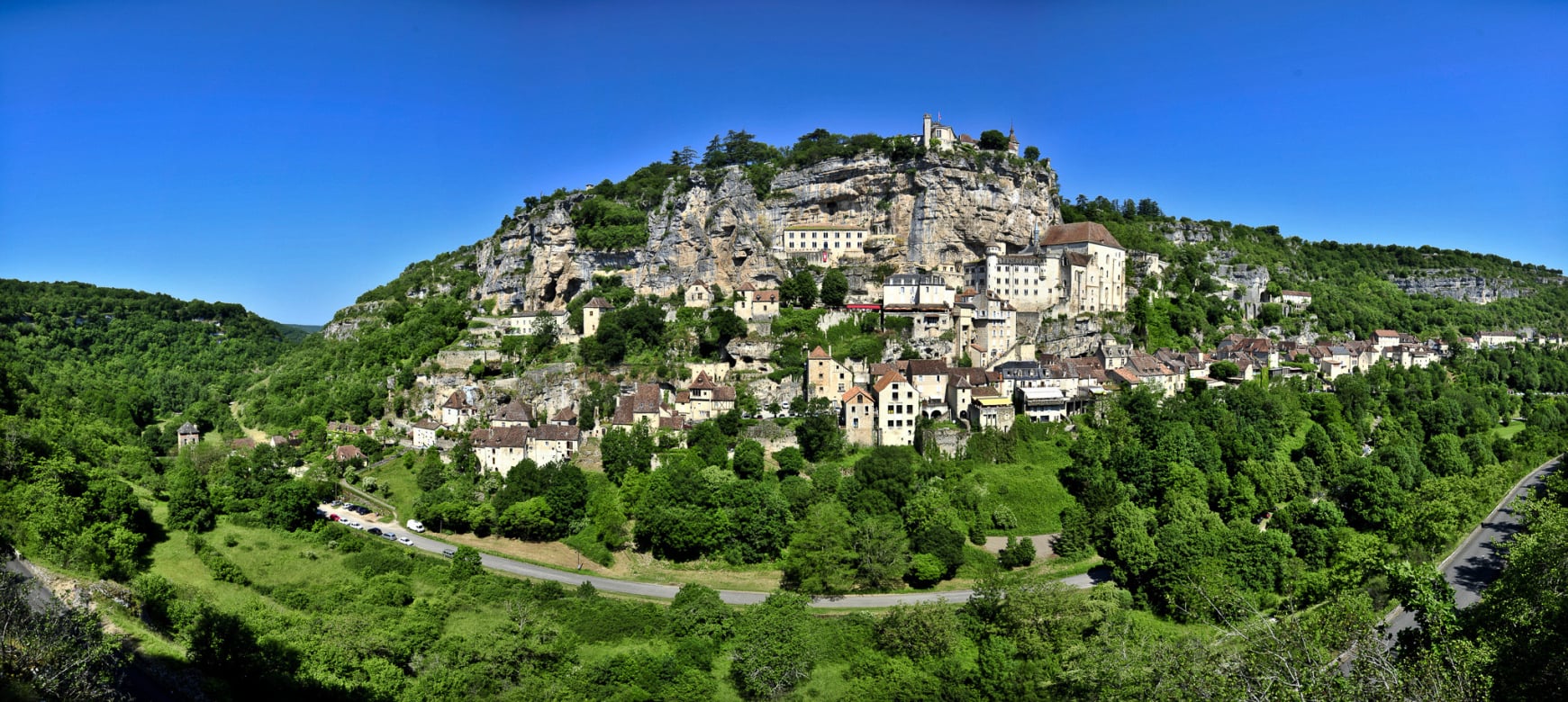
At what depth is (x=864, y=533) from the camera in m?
34.0

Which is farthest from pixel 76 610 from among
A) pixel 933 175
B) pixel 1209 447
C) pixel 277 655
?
pixel 933 175

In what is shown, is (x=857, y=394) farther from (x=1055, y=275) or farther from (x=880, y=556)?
(x=1055, y=275)

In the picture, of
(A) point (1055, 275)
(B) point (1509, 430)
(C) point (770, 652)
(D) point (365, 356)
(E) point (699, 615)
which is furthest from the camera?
(D) point (365, 356)

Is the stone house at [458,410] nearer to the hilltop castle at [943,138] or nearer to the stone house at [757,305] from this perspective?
the stone house at [757,305]

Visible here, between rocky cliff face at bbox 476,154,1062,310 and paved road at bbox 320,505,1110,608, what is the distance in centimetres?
2764

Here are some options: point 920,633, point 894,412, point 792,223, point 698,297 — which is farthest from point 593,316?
point 920,633

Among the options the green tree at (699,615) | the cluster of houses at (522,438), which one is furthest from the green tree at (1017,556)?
the cluster of houses at (522,438)

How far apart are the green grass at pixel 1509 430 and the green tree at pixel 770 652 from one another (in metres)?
50.7

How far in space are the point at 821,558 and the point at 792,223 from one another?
37359 mm

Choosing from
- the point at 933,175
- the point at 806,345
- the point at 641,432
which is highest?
the point at 933,175

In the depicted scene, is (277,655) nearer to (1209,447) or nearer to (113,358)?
(1209,447)

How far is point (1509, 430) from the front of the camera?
55094 mm

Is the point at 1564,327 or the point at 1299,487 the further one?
the point at 1564,327

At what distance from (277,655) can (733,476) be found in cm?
2003
